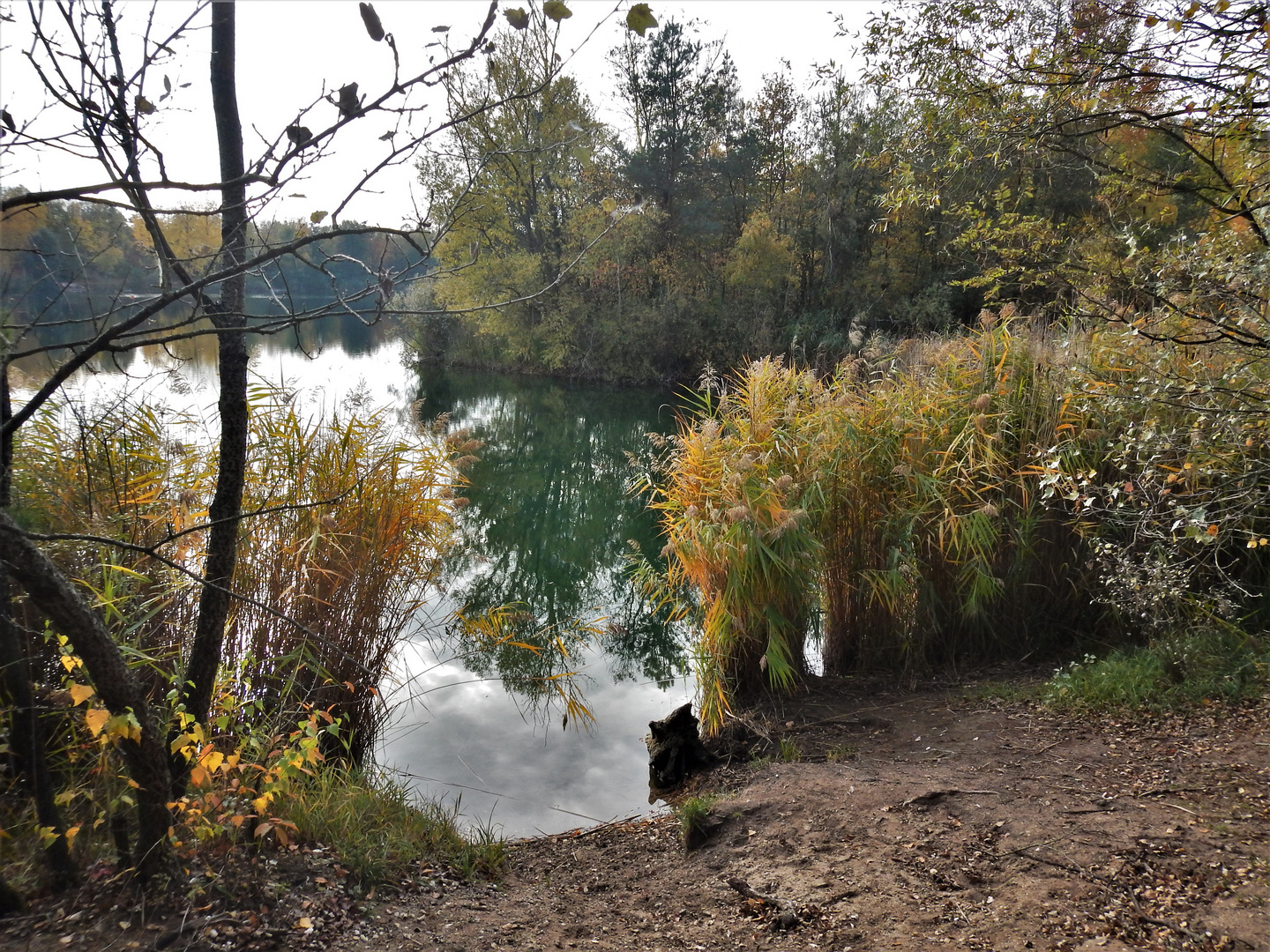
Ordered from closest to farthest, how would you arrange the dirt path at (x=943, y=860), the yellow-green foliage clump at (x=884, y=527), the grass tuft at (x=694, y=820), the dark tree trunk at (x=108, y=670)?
the dark tree trunk at (x=108, y=670)
the dirt path at (x=943, y=860)
the grass tuft at (x=694, y=820)
the yellow-green foliage clump at (x=884, y=527)

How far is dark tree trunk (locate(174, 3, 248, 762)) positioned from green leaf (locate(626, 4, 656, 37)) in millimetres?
1292

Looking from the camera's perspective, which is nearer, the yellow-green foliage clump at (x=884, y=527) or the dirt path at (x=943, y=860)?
the dirt path at (x=943, y=860)

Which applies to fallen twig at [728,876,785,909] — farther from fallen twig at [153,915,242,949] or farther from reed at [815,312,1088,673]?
reed at [815,312,1088,673]

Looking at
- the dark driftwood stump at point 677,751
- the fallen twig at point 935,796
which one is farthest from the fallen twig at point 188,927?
the dark driftwood stump at point 677,751

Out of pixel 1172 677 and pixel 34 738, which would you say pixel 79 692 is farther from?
pixel 1172 677

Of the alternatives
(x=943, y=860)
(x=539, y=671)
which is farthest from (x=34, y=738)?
(x=539, y=671)

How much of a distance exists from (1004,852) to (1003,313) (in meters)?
3.47

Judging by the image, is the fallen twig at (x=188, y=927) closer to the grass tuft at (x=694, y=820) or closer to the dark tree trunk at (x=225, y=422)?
the dark tree trunk at (x=225, y=422)

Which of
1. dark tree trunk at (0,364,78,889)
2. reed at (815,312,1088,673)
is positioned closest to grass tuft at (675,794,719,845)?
reed at (815,312,1088,673)

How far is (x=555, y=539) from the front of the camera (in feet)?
32.4

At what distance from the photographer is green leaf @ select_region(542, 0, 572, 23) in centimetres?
136

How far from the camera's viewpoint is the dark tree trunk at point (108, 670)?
154 centimetres

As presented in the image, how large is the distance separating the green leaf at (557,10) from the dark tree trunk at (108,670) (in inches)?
54.3

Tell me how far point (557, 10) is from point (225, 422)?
158 centimetres
